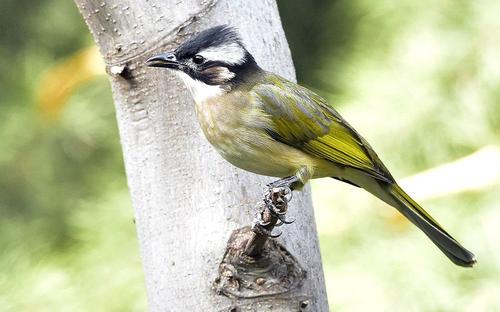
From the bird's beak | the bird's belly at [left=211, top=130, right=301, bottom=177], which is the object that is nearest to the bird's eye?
the bird's beak

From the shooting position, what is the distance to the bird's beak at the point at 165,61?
2330mm

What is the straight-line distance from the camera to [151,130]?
2.45 metres

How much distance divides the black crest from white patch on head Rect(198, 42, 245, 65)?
14 mm

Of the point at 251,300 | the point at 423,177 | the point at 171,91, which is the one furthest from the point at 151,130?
the point at 423,177

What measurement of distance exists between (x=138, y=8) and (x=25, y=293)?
1.46 meters

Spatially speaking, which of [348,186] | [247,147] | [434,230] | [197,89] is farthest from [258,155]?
[348,186]

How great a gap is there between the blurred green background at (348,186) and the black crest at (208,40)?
1066 millimetres

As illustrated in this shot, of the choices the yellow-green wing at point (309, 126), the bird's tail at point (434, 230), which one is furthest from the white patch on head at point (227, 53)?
the bird's tail at point (434, 230)

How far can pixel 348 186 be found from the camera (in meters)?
3.36

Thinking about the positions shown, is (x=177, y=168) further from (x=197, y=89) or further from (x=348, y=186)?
(x=348, y=186)

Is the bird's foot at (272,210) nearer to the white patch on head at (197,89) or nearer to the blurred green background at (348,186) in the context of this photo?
the white patch on head at (197,89)

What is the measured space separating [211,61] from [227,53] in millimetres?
121

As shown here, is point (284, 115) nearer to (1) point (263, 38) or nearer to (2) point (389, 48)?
(1) point (263, 38)

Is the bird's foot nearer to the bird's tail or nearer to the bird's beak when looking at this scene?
the bird's beak
